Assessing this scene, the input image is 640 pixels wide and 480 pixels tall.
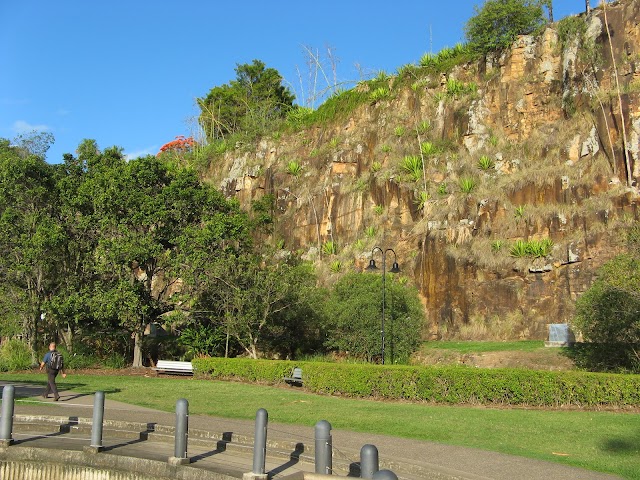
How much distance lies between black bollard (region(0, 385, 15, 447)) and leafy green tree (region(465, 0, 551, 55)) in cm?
3495

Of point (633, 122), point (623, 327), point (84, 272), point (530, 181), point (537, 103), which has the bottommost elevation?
point (623, 327)

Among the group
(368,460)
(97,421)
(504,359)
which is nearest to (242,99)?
(504,359)

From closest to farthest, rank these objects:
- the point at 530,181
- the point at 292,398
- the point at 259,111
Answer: the point at 292,398, the point at 530,181, the point at 259,111

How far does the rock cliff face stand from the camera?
30062 mm

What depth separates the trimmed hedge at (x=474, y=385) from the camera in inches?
627

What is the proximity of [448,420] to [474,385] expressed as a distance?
3353 millimetres

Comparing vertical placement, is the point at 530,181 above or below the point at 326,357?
above

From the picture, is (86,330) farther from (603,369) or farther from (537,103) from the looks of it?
(537,103)

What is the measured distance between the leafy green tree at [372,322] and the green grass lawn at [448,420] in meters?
5.51

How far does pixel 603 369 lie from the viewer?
20.9 m

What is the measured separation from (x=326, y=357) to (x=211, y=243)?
23.2ft

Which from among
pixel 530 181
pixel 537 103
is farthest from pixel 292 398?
pixel 537 103

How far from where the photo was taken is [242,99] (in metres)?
55.2

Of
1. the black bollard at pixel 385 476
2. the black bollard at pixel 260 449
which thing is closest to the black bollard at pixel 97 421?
the black bollard at pixel 260 449
